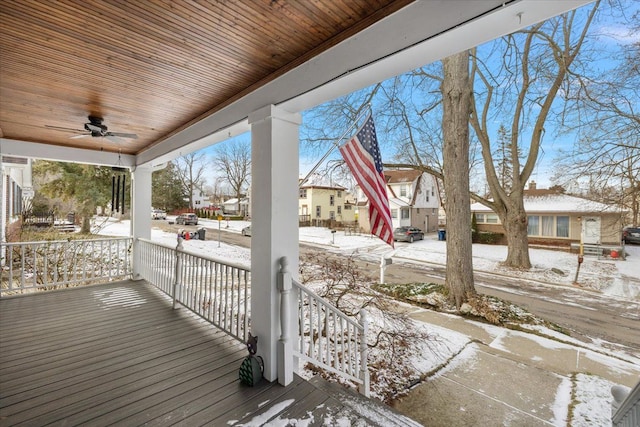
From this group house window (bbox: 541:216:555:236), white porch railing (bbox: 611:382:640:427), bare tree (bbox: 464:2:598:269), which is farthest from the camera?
house window (bbox: 541:216:555:236)

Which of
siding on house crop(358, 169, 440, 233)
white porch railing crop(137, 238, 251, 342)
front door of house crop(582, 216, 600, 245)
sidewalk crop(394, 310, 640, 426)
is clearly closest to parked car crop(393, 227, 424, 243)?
siding on house crop(358, 169, 440, 233)

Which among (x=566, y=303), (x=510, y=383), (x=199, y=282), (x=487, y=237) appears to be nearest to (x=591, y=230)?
(x=487, y=237)

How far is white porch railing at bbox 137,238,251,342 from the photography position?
116 inches

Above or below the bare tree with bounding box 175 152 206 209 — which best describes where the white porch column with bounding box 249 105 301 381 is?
below

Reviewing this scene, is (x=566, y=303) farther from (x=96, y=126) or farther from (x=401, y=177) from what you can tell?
(x=401, y=177)

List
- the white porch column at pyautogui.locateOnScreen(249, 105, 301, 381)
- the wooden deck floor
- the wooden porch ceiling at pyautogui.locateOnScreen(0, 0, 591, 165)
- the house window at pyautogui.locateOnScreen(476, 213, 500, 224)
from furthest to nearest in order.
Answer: the house window at pyautogui.locateOnScreen(476, 213, 500, 224), the white porch column at pyautogui.locateOnScreen(249, 105, 301, 381), the wooden deck floor, the wooden porch ceiling at pyautogui.locateOnScreen(0, 0, 591, 165)

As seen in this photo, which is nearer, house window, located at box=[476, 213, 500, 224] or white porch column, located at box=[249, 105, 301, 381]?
white porch column, located at box=[249, 105, 301, 381]

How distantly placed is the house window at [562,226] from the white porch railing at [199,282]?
1830 cm

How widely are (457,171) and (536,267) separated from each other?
6769mm

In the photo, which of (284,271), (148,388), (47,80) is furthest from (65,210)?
(284,271)

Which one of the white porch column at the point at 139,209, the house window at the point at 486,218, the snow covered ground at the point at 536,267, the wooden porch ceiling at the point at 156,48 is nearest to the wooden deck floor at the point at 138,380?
the snow covered ground at the point at 536,267

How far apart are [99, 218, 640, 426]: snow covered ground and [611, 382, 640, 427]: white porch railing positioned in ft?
6.75

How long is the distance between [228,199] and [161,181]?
3848 mm

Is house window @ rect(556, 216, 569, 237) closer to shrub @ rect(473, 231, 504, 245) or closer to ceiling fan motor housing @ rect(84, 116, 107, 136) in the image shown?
shrub @ rect(473, 231, 504, 245)
